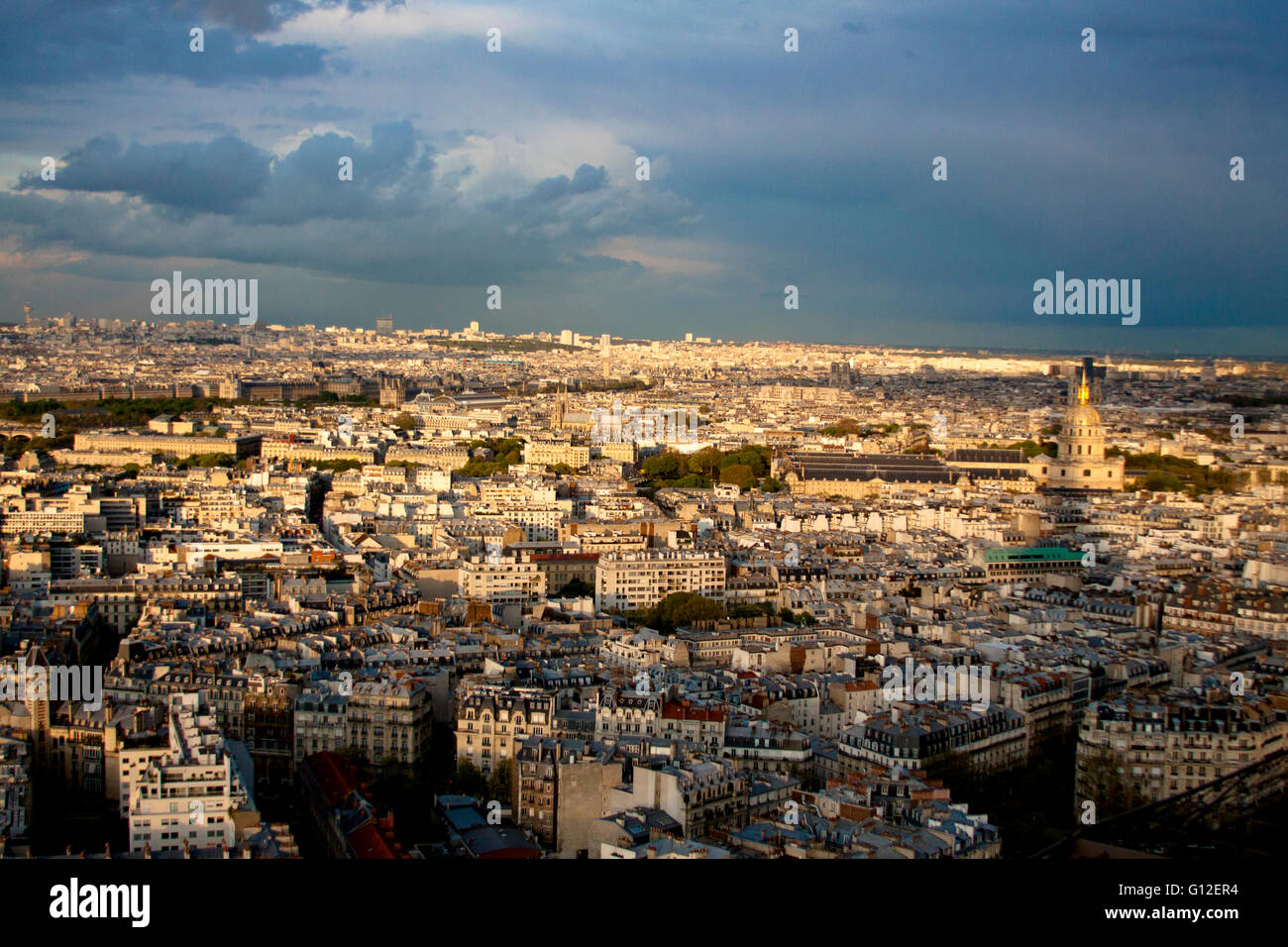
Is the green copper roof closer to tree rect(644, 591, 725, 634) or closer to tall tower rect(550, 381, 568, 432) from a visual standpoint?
tree rect(644, 591, 725, 634)

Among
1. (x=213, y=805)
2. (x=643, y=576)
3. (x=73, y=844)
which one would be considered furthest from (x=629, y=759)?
(x=643, y=576)

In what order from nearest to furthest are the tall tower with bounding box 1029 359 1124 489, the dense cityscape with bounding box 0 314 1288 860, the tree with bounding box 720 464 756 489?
1. the dense cityscape with bounding box 0 314 1288 860
2. the tree with bounding box 720 464 756 489
3. the tall tower with bounding box 1029 359 1124 489

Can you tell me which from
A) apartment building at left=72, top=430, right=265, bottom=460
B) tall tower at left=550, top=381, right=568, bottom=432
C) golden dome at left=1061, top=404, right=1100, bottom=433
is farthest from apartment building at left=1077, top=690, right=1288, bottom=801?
tall tower at left=550, top=381, right=568, bottom=432

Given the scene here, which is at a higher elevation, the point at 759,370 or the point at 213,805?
the point at 759,370

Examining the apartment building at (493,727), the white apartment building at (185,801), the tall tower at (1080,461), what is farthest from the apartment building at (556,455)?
the white apartment building at (185,801)

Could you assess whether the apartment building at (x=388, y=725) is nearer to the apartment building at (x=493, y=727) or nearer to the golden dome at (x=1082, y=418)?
the apartment building at (x=493, y=727)

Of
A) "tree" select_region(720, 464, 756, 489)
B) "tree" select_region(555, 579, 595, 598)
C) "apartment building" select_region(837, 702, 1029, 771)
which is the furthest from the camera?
"tree" select_region(720, 464, 756, 489)
